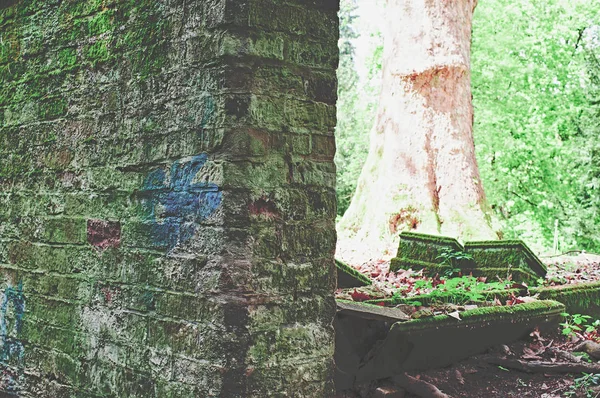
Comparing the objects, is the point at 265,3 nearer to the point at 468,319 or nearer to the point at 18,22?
the point at 18,22

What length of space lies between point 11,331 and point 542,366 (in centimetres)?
419

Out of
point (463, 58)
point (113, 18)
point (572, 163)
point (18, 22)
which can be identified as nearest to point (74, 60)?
point (113, 18)

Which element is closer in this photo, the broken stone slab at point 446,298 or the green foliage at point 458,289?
the broken stone slab at point 446,298

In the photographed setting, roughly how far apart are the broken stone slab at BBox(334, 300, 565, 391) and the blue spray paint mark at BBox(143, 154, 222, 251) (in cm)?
157

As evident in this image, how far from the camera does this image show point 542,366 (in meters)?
5.60

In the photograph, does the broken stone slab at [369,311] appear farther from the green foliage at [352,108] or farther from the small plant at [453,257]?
the green foliage at [352,108]

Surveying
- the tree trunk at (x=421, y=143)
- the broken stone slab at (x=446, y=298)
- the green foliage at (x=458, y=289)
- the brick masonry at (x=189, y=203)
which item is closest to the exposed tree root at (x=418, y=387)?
the broken stone slab at (x=446, y=298)

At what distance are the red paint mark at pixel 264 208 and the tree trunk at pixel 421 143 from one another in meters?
7.62

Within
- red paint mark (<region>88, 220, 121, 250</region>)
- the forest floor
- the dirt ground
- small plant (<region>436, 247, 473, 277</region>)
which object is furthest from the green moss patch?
red paint mark (<region>88, 220, 121, 250</region>)

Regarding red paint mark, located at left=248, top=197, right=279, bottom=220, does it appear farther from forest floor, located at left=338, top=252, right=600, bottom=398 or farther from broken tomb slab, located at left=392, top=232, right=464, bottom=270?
broken tomb slab, located at left=392, top=232, right=464, bottom=270

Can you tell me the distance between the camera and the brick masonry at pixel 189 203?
3.17 meters

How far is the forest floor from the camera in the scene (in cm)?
502

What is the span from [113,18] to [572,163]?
16418mm

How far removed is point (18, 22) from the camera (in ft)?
15.0
